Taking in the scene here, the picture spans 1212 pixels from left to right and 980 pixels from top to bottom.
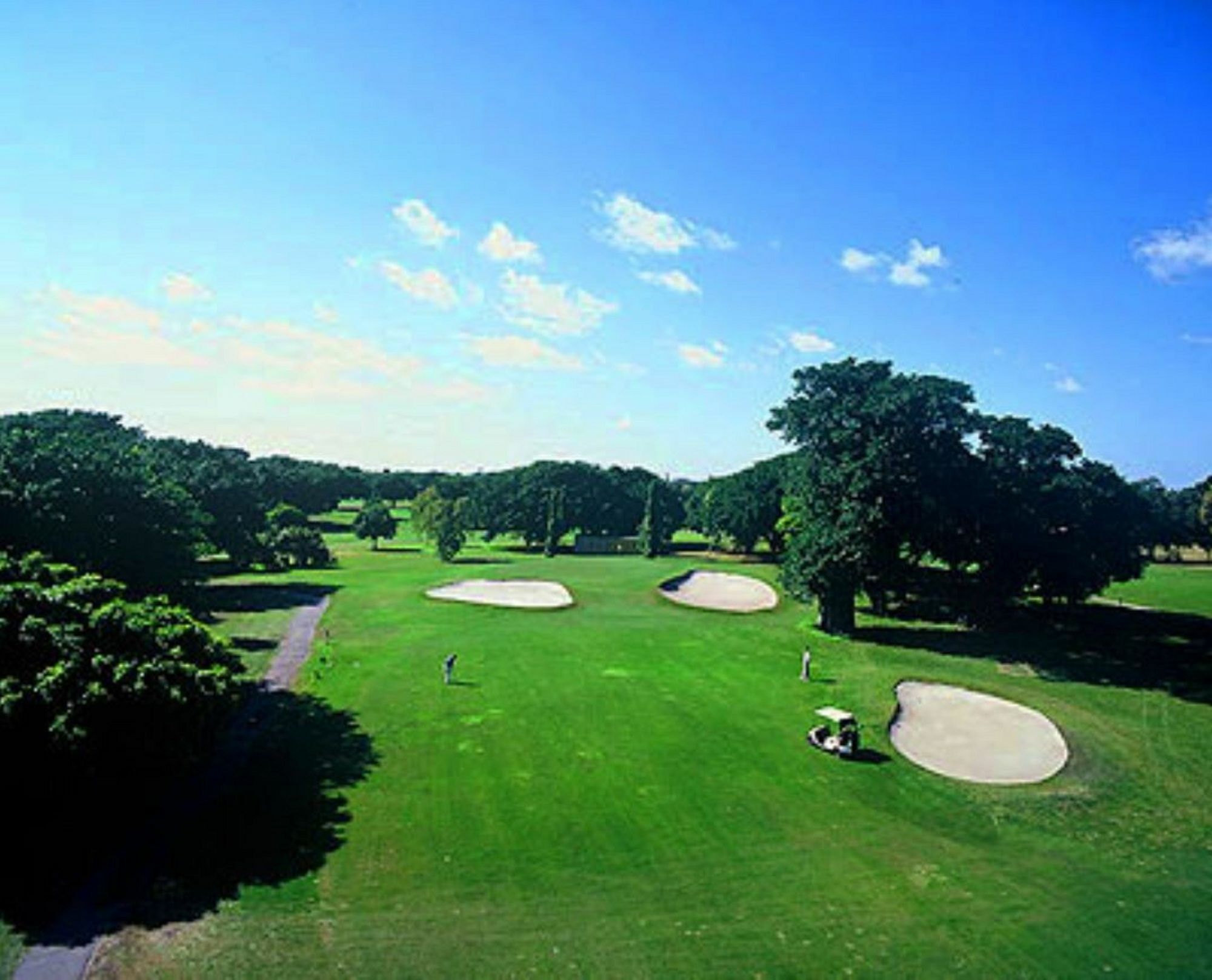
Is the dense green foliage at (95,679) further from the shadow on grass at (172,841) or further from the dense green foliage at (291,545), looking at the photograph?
the dense green foliage at (291,545)

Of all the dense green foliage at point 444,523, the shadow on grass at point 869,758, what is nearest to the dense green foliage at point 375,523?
the dense green foliage at point 444,523

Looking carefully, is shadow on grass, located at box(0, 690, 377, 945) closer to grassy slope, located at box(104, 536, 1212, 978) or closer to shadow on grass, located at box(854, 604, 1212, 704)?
grassy slope, located at box(104, 536, 1212, 978)

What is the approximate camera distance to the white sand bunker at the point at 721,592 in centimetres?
6006

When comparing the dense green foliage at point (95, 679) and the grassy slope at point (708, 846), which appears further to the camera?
the dense green foliage at point (95, 679)

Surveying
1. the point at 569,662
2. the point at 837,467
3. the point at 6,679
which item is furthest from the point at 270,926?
the point at 837,467

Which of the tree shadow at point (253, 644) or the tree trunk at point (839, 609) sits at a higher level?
the tree trunk at point (839, 609)

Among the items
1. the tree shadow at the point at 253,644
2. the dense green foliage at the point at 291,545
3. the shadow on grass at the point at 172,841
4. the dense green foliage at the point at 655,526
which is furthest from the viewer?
the dense green foliage at the point at 655,526

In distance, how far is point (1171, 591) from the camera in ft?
240

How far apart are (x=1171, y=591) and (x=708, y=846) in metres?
74.7

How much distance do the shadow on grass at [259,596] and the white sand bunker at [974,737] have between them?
44.1 meters

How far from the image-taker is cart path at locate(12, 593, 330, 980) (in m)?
15.1

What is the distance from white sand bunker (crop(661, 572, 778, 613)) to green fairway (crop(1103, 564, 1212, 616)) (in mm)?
32303

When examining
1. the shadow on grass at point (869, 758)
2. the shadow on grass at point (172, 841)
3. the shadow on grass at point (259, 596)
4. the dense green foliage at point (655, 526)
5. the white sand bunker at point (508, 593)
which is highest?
the dense green foliage at point (655, 526)

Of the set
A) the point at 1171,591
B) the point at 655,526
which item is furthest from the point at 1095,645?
the point at 655,526
